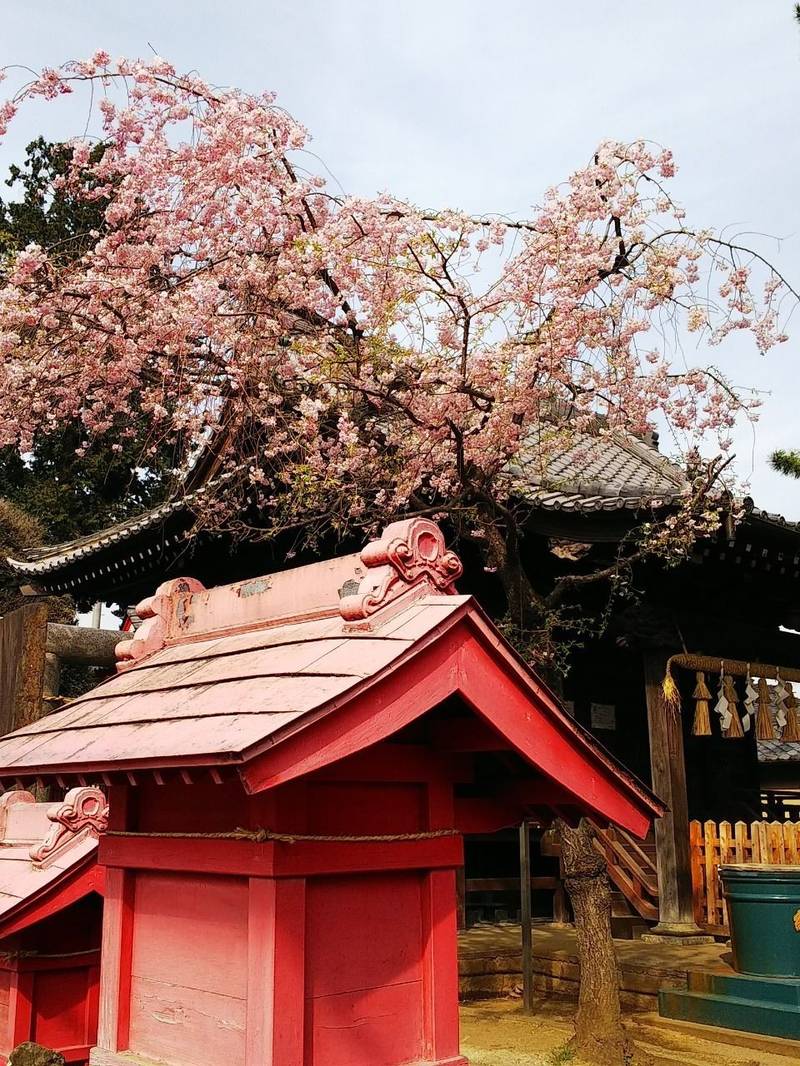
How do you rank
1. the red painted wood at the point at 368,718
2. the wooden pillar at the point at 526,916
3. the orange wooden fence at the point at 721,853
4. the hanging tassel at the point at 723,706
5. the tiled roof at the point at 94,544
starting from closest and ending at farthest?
the red painted wood at the point at 368,718, the wooden pillar at the point at 526,916, the orange wooden fence at the point at 721,853, the hanging tassel at the point at 723,706, the tiled roof at the point at 94,544

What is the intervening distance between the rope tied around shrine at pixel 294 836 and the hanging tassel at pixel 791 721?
8.35 metres

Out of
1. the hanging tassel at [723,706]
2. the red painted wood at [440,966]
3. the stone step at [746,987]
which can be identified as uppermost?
the hanging tassel at [723,706]

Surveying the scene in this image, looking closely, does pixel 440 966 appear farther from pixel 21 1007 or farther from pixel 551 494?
pixel 551 494

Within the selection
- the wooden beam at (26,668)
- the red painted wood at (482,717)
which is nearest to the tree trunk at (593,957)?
the red painted wood at (482,717)

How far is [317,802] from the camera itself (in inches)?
123

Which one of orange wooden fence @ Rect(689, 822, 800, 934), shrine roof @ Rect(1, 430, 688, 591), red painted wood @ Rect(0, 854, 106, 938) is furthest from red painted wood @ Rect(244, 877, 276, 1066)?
orange wooden fence @ Rect(689, 822, 800, 934)

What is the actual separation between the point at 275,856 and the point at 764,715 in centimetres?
890

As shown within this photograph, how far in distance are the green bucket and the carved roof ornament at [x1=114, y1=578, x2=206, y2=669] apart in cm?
526

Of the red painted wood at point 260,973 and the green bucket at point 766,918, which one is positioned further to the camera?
the green bucket at point 766,918

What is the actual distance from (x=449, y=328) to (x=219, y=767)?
5.25 m

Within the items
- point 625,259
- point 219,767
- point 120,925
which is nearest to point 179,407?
point 625,259

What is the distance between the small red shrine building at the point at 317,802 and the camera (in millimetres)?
2836

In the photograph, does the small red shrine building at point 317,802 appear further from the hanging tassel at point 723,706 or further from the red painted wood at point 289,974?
the hanging tassel at point 723,706

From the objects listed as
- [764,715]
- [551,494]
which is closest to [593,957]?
[551,494]
